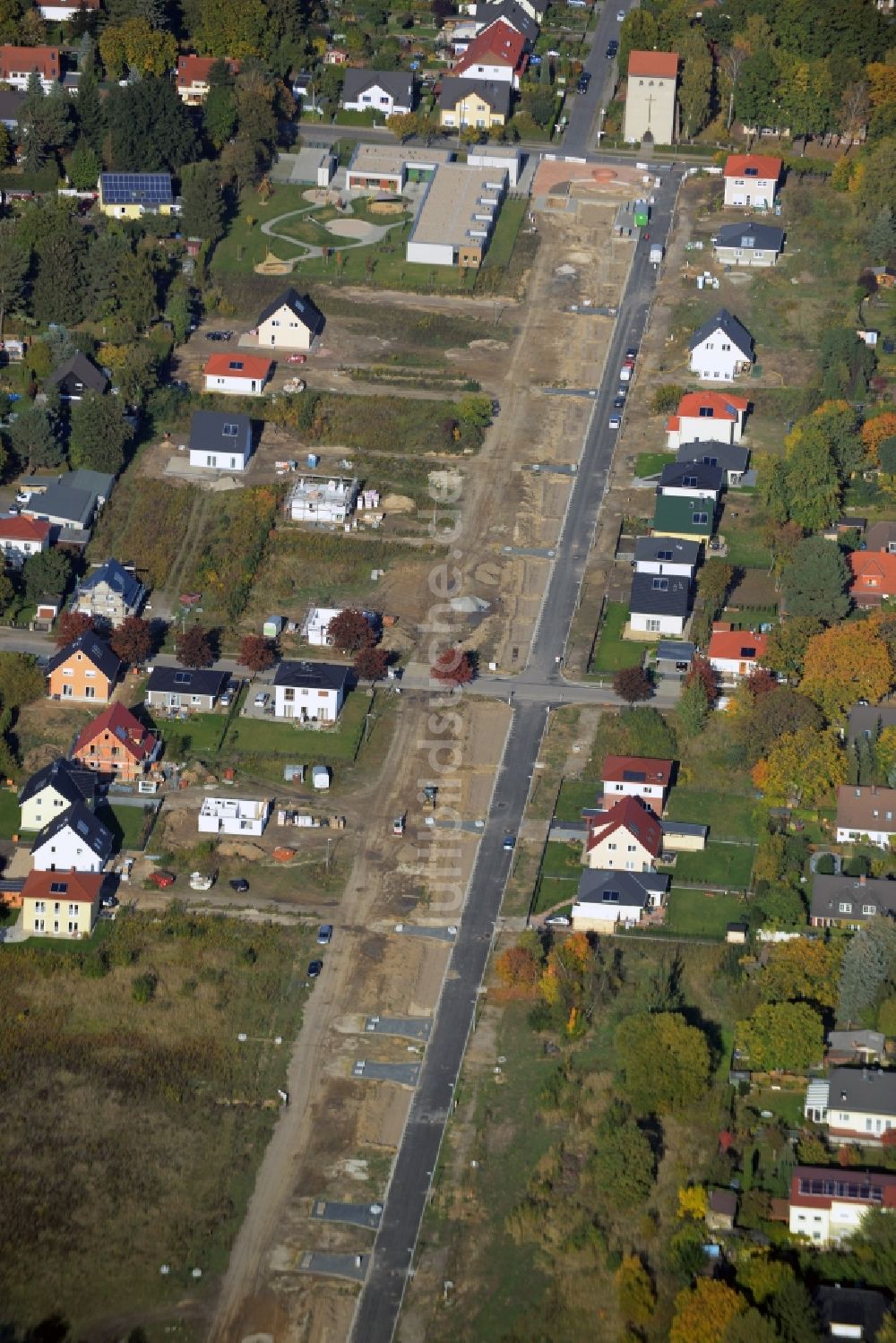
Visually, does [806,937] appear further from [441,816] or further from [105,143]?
[105,143]

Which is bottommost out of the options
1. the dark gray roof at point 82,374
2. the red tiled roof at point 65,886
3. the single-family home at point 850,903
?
the red tiled roof at point 65,886

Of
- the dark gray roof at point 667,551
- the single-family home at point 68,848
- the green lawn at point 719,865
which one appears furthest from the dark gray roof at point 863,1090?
the dark gray roof at point 667,551

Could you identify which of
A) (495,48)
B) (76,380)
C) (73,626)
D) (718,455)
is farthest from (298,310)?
(495,48)

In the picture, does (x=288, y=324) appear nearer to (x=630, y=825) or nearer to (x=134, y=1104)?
(x=630, y=825)

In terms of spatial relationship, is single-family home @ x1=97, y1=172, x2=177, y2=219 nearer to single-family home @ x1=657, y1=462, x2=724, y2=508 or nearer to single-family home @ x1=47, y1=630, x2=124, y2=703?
single-family home @ x1=657, y1=462, x2=724, y2=508

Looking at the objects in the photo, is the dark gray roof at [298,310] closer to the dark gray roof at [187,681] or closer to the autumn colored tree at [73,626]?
the autumn colored tree at [73,626]

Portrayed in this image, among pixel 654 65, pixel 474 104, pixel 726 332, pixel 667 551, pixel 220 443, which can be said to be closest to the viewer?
pixel 667 551
